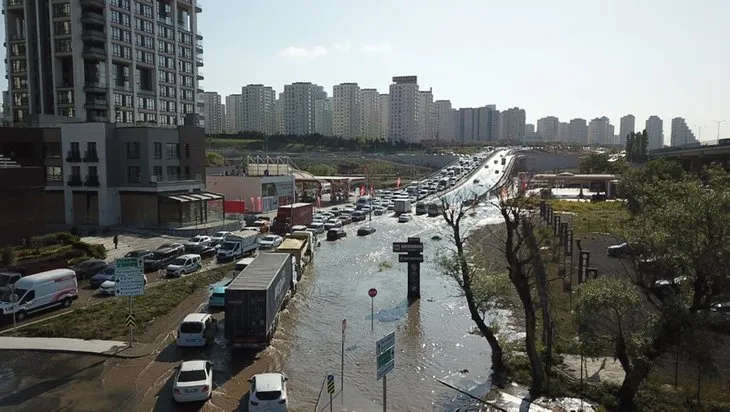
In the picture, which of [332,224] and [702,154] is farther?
[702,154]

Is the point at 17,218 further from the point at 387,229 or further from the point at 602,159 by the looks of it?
the point at 602,159

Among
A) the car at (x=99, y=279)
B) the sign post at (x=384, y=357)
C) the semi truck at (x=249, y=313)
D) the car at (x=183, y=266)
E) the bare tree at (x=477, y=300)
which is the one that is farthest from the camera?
the car at (x=183, y=266)

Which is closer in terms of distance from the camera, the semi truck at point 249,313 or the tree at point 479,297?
the tree at point 479,297

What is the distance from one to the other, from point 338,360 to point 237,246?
20.1m

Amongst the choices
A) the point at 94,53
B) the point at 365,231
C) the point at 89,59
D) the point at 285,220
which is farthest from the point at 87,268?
the point at 89,59

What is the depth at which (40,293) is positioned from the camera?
25.3 metres

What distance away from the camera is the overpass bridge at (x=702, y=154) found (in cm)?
7161

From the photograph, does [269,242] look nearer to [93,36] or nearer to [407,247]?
[407,247]

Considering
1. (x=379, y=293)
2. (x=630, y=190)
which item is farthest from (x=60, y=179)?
(x=630, y=190)

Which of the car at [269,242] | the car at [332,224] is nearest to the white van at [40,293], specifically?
the car at [269,242]

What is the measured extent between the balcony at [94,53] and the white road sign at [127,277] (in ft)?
195

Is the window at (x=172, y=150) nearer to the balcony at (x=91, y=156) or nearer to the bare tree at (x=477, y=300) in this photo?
the balcony at (x=91, y=156)

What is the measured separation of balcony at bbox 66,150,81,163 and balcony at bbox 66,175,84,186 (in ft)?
4.47

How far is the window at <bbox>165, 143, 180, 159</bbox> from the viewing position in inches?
2067
